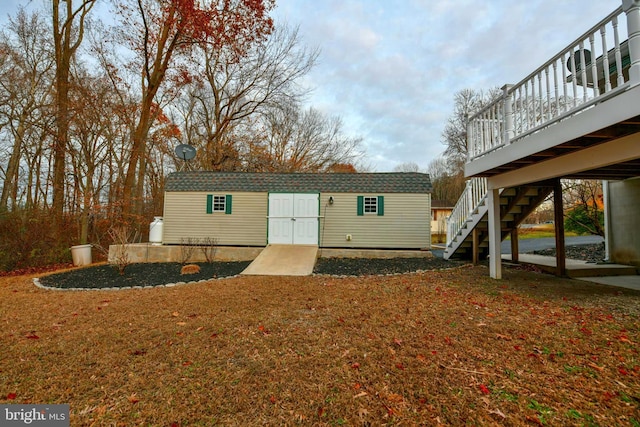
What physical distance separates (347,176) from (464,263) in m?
4.59

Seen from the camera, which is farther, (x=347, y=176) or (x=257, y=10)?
(x=257, y=10)

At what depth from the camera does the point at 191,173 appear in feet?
36.0

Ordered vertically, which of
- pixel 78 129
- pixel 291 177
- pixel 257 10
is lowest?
A: pixel 291 177

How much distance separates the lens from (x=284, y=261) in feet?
27.7

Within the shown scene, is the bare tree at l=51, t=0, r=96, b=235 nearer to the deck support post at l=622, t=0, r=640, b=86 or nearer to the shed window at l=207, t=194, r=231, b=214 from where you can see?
the shed window at l=207, t=194, r=231, b=214

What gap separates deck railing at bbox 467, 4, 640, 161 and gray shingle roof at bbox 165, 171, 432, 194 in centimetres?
445

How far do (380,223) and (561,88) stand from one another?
22.4 feet

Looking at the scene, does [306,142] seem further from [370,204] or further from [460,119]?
[370,204]

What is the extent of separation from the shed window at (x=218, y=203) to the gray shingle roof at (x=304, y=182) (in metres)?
0.25

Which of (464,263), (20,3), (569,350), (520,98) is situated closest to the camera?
(569,350)

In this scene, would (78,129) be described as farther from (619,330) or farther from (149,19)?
(619,330)

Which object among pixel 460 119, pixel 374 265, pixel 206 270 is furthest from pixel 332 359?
pixel 460 119

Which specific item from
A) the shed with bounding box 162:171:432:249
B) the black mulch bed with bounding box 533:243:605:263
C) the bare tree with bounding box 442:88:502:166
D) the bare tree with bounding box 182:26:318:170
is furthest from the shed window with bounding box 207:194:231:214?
the bare tree with bounding box 442:88:502:166

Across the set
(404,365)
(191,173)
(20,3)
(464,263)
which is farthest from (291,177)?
(20,3)
